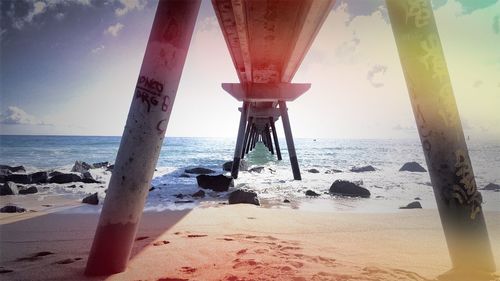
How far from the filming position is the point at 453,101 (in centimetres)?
219

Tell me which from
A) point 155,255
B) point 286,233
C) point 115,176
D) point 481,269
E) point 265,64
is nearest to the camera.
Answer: point 481,269

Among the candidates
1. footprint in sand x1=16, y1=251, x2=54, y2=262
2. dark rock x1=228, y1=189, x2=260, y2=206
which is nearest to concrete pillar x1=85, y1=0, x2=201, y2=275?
footprint in sand x1=16, y1=251, x2=54, y2=262

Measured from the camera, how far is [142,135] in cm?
229

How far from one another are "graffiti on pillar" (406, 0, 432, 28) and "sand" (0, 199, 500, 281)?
197cm

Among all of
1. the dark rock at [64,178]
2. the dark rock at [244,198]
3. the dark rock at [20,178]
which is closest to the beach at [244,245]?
the dark rock at [244,198]

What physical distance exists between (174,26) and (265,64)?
9.36 meters

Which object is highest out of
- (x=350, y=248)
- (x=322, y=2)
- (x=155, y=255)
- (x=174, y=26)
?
(x=322, y=2)

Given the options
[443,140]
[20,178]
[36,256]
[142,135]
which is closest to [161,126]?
[142,135]

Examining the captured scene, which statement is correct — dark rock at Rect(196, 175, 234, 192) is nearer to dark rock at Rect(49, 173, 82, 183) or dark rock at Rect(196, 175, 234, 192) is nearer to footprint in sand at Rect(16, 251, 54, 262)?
dark rock at Rect(49, 173, 82, 183)

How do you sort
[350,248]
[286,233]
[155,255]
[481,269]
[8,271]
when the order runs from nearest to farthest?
[481,269] < [8,271] < [155,255] < [350,248] < [286,233]

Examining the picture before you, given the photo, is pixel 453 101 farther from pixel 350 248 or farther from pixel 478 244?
pixel 350 248

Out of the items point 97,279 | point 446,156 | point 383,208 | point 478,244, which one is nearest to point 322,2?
point 383,208

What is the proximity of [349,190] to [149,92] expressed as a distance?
22.5 ft

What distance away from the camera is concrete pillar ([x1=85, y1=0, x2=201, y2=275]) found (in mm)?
2232
